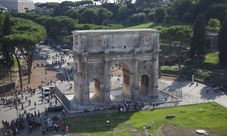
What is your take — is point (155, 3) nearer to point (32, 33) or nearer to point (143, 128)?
point (32, 33)

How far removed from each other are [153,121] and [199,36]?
37055 millimetres

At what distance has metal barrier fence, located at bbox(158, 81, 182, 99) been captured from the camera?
184ft

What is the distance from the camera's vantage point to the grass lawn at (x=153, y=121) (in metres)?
40.7

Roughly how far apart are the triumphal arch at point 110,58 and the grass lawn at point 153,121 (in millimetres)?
5956

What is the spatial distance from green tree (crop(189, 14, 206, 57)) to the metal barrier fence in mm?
17054

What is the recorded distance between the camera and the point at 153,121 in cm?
4372

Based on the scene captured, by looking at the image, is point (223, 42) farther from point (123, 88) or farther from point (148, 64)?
point (123, 88)

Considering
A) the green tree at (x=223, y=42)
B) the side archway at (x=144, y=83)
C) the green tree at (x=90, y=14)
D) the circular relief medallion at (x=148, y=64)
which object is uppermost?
the green tree at (x=90, y=14)

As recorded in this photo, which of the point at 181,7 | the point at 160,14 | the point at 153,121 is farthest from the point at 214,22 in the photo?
the point at 153,121

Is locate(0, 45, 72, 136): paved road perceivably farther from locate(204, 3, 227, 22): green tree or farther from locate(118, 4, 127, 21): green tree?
locate(118, 4, 127, 21): green tree

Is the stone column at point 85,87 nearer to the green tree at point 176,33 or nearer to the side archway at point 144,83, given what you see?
the side archway at point 144,83

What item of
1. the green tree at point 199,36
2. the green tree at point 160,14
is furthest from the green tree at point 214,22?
the green tree at point 160,14

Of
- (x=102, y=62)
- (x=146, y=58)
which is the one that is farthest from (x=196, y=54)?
(x=102, y=62)

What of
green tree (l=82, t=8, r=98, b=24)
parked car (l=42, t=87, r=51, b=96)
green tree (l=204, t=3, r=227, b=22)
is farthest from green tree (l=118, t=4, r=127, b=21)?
parked car (l=42, t=87, r=51, b=96)
